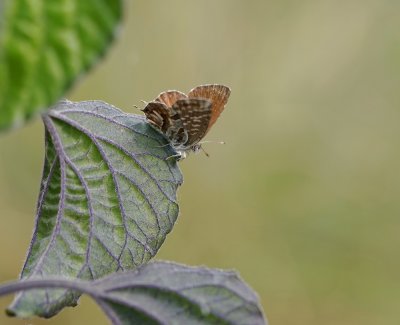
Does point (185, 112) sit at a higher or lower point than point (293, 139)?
higher

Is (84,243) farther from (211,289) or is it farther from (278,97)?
(278,97)

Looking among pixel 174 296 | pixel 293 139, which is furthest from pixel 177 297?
pixel 293 139

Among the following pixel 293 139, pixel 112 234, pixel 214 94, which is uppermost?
pixel 214 94

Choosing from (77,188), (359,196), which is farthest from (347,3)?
(77,188)

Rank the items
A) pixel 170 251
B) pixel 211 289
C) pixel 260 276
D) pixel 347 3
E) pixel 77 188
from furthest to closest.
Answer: pixel 347 3
pixel 260 276
pixel 170 251
pixel 77 188
pixel 211 289

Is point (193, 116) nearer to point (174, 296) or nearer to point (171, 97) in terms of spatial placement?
point (171, 97)

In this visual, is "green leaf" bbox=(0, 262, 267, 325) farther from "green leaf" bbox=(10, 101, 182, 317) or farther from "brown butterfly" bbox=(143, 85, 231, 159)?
"brown butterfly" bbox=(143, 85, 231, 159)
